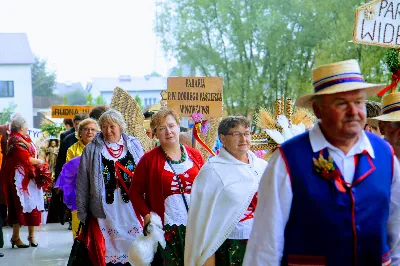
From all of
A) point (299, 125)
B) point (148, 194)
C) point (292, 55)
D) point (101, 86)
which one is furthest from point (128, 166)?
point (101, 86)

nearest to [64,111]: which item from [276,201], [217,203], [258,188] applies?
[217,203]

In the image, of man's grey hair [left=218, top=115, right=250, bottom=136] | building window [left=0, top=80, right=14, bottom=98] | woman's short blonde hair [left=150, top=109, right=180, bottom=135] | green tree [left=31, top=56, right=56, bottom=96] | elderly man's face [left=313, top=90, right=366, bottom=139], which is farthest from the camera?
green tree [left=31, top=56, right=56, bottom=96]

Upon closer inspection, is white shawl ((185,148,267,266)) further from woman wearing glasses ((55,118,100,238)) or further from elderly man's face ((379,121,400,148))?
woman wearing glasses ((55,118,100,238))

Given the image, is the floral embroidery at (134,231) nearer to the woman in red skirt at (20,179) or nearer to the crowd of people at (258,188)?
the crowd of people at (258,188)

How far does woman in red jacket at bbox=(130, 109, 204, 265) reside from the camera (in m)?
6.72

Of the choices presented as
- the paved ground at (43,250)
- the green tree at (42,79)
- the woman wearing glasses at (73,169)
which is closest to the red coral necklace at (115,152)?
the woman wearing glasses at (73,169)

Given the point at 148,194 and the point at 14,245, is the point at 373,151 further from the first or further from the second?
the point at 14,245

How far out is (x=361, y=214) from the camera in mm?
3809

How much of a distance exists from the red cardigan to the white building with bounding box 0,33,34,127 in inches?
2431

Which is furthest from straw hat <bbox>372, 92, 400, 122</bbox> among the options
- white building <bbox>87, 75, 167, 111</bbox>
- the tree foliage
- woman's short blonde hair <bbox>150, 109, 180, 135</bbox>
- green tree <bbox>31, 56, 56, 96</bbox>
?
white building <bbox>87, 75, 167, 111</bbox>

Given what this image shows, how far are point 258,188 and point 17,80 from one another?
67069 mm

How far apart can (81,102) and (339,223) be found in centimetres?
11206

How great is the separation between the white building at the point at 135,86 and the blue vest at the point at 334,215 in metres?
99.0

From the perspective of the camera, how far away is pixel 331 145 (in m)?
3.88
